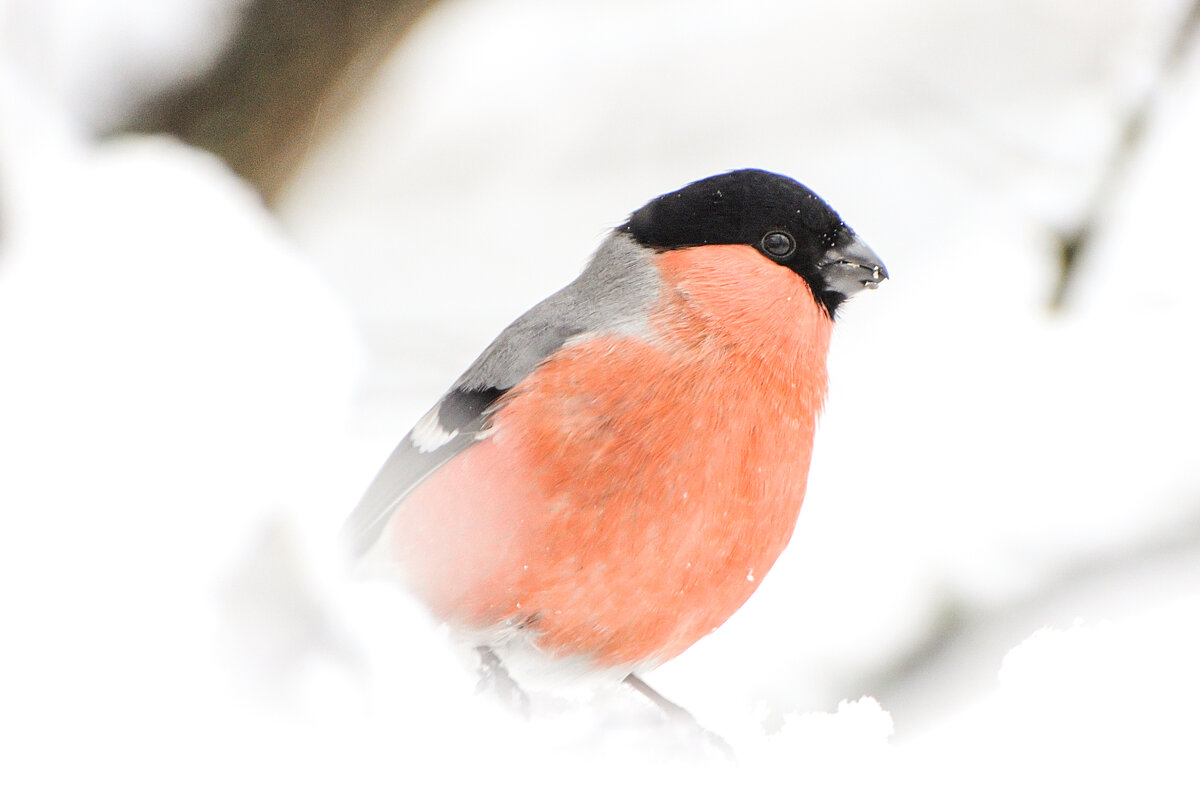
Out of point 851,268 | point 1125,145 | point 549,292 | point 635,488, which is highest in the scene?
point 549,292

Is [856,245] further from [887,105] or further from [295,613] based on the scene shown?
[295,613]

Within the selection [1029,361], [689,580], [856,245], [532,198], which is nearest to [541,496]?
[689,580]

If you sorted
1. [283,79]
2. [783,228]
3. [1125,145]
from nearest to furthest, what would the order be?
[283,79] → [783,228] → [1125,145]

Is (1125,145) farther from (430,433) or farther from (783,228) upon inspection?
(430,433)

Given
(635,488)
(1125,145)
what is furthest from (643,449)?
(1125,145)

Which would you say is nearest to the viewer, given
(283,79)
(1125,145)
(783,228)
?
(283,79)

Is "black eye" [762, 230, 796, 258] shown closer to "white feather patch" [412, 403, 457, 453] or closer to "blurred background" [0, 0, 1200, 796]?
"blurred background" [0, 0, 1200, 796]

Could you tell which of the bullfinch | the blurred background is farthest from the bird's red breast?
the blurred background

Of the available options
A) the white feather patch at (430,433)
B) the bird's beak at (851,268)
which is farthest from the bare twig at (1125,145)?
the white feather patch at (430,433)
